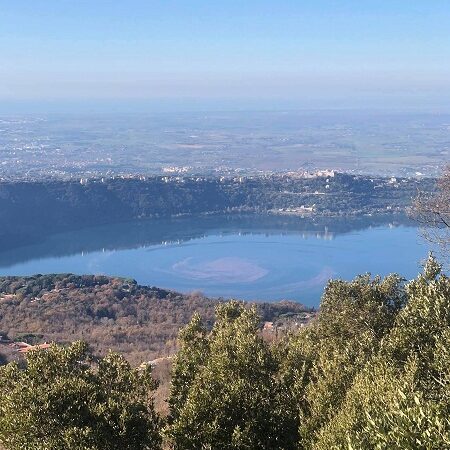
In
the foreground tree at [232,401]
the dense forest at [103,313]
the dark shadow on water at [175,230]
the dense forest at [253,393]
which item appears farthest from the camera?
the dark shadow on water at [175,230]

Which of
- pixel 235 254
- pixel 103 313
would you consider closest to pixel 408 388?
pixel 103 313

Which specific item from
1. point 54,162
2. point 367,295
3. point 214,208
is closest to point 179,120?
point 54,162

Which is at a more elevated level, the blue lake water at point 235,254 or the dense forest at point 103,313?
the dense forest at point 103,313

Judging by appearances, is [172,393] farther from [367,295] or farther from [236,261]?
[236,261]

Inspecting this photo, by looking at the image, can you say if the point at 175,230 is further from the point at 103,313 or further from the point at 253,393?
the point at 253,393

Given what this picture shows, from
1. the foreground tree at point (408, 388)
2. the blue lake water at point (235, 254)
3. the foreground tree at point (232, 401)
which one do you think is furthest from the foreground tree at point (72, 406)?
the blue lake water at point (235, 254)

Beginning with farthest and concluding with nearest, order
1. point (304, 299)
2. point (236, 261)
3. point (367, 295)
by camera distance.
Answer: point (236, 261), point (304, 299), point (367, 295)

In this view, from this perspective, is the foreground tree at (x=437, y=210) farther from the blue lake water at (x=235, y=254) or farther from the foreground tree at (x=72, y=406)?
the blue lake water at (x=235, y=254)
